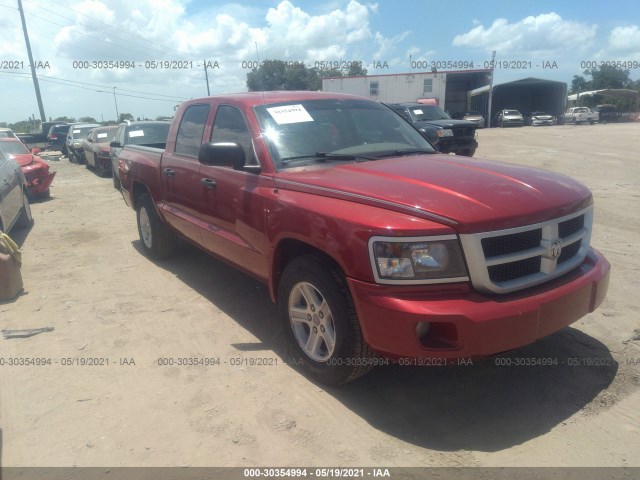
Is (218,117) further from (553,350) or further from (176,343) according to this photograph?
(553,350)

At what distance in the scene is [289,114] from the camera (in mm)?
3920

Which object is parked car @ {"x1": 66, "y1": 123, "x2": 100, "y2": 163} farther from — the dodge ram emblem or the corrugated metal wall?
the dodge ram emblem

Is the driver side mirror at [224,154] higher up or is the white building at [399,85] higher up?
the white building at [399,85]

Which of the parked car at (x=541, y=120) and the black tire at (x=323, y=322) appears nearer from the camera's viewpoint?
the black tire at (x=323, y=322)

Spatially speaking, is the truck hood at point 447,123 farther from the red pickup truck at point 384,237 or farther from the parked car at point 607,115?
the parked car at point 607,115

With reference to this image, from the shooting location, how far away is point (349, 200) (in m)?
2.89

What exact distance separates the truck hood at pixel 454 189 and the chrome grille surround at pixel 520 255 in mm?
57

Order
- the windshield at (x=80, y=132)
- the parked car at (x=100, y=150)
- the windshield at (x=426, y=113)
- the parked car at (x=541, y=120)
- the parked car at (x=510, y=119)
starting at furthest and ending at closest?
the parked car at (x=541, y=120)
the parked car at (x=510, y=119)
the windshield at (x=80, y=132)
the parked car at (x=100, y=150)
the windshield at (x=426, y=113)

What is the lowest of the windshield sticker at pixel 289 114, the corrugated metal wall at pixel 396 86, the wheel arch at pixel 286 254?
the wheel arch at pixel 286 254

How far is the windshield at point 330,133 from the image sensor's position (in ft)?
12.1

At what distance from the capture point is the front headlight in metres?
2.58

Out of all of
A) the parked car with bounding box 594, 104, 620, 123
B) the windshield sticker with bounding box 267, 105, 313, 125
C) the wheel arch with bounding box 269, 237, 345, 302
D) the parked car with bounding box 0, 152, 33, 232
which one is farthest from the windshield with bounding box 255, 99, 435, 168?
the parked car with bounding box 594, 104, 620, 123

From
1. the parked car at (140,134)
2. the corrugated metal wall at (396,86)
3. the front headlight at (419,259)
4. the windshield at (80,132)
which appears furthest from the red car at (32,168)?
the corrugated metal wall at (396,86)

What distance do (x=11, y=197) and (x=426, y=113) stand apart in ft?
35.9
